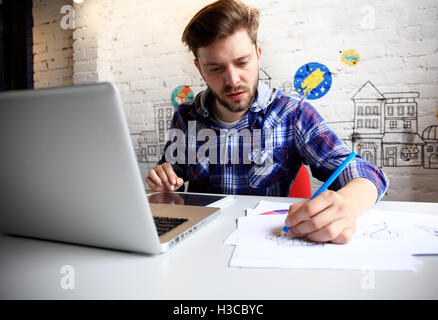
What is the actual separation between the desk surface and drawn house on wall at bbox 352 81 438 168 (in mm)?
1355

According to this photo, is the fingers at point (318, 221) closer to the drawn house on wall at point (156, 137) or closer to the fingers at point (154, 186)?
the fingers at point (154, 186)

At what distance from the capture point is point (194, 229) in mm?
497

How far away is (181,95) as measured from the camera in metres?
1.95

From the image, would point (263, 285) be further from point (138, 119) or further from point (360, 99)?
point (138, 119)

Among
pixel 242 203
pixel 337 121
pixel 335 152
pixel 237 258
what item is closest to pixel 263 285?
pixel 237 258

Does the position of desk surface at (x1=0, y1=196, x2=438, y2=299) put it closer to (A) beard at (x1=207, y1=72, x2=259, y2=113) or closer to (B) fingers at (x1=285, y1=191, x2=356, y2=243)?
(B) fingers at (x1=285, y1=191, x2=356, y2=243)

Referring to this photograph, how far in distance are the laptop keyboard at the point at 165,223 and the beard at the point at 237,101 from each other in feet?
2.20

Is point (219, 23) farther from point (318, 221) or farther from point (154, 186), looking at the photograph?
point (318, 221)

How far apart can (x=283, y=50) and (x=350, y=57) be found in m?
0.38

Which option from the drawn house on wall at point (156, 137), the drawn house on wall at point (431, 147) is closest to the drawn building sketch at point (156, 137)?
the drawn house on wall at point (156, 137)

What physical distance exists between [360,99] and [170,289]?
161 cm

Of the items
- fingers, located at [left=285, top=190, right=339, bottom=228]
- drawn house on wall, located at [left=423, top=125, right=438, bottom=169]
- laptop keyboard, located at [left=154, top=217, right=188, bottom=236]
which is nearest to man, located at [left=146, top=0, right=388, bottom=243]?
laptop keyboard, located at [left=154, top=217, right=188, bottom=236]

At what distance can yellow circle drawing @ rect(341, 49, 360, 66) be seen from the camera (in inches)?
62.1
